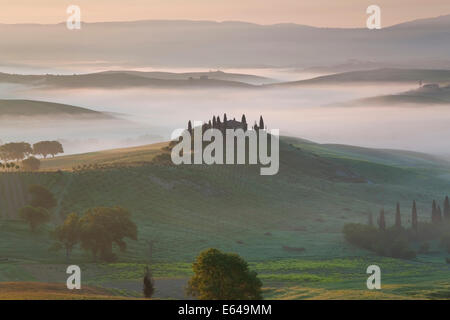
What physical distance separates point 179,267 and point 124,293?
50.7 metres

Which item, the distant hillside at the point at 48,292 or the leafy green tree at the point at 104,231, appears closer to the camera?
the distant hillside at the point at 48,292

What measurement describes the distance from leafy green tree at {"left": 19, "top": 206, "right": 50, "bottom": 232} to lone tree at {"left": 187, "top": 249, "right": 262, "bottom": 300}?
92240mm

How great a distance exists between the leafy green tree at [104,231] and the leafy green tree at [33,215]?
15788 millimetres

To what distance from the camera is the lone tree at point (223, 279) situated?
103m

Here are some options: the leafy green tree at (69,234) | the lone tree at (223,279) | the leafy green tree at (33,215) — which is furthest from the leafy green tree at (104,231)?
the lone tree at (223,279)

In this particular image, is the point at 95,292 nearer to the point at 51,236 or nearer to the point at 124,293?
the point at 124,293

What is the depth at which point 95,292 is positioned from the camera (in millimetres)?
121125

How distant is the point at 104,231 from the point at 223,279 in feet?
252

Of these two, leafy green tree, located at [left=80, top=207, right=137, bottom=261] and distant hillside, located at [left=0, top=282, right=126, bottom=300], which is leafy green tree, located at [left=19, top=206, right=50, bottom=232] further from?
distant hillside, located at [left=0, top=282, right=126, bottom=300]

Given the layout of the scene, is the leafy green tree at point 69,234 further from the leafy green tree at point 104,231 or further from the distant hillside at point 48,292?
the distant hillside at point 48,292

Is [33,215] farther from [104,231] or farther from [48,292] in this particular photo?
[48,292]

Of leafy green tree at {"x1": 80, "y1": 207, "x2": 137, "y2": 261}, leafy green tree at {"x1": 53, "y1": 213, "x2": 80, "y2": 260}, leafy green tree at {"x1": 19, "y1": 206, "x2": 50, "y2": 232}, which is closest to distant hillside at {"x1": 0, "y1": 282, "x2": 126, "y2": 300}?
leafy green tree at {"x1": 53, "y1": 213, "x2": 80, "y2": 260}
